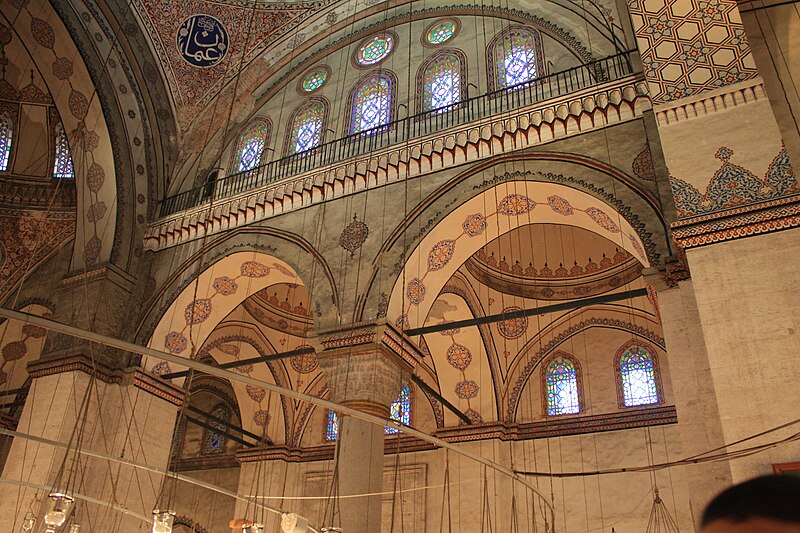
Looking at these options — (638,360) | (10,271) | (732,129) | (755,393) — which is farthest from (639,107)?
(10,271)

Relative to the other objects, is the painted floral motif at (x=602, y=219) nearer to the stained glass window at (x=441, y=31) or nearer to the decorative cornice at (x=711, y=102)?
the decorative cornice at (x=711, y=102)

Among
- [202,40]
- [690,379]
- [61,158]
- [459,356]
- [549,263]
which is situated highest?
[202,40]

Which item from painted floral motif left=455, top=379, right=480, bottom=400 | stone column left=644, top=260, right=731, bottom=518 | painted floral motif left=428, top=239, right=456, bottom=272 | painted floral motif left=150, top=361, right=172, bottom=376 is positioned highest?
painted floral motif left=428, top=239, right=456, bottom=272

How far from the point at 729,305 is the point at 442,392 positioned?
19.8 feet

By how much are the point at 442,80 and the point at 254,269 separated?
3545mm

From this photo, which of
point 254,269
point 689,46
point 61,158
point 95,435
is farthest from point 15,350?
point 689,46

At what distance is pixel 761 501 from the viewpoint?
0.60 m

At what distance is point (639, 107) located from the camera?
713 cm

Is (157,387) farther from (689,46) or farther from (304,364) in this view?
(689,46)

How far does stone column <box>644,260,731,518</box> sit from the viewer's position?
5219 millimetres

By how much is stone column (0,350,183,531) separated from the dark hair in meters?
8.31

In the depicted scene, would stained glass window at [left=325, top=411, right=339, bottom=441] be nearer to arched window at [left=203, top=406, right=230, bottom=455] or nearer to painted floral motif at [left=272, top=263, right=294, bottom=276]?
arched window at [left=203, top=406, right=230, bottom=455]

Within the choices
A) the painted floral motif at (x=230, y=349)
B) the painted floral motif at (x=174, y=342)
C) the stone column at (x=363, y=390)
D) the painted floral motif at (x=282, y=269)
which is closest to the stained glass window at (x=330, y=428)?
the painted floral motif at (x=230, y=349)

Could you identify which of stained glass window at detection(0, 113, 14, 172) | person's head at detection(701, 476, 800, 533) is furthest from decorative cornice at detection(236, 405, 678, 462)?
person's head at detection(701, 476, 800, 533)
